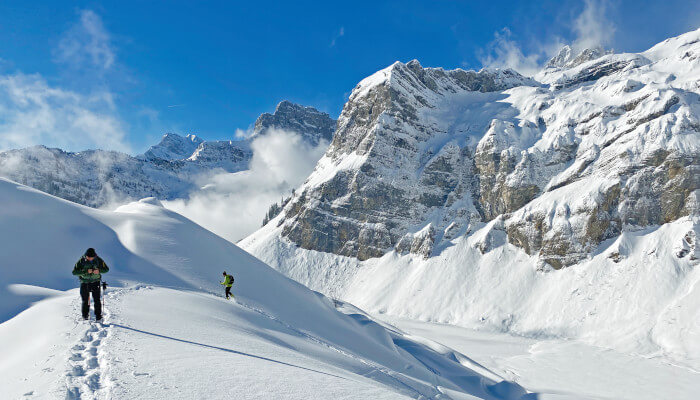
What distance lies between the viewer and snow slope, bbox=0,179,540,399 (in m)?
6.71

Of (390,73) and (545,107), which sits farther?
(390,73)

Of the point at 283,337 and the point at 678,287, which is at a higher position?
the point at 283,337

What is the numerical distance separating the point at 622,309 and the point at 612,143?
137 feet

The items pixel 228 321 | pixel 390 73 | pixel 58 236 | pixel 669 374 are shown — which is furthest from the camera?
pixel 390 73

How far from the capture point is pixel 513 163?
4181 inches

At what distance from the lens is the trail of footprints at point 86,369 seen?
5961 millimetres

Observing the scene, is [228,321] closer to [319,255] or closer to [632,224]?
[632,224]

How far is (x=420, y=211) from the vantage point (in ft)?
381

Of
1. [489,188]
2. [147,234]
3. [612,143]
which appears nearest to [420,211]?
[489,188]

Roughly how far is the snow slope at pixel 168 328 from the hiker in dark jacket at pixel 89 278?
47 centimetres

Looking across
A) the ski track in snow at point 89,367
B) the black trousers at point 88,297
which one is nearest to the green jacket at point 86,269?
the black trousers at point 88,297

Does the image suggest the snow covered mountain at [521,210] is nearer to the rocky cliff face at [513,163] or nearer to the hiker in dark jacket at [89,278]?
the rocky cliff face at [513,163]

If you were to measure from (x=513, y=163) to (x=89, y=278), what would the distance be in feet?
353

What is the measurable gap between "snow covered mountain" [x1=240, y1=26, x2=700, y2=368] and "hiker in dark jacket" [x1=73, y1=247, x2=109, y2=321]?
69.0m
